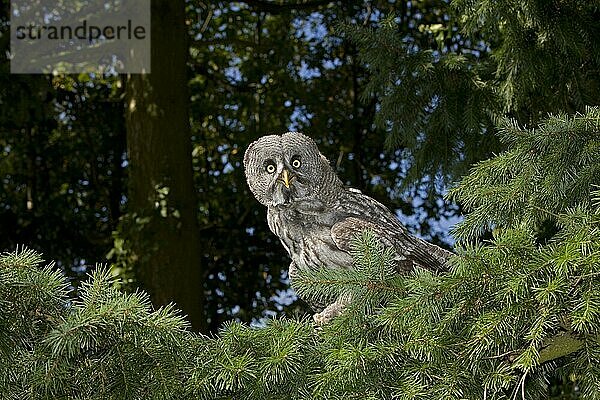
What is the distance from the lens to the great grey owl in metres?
2.24

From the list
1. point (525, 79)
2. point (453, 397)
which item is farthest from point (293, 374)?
point (525, 79)

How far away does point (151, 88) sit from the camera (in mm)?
5398

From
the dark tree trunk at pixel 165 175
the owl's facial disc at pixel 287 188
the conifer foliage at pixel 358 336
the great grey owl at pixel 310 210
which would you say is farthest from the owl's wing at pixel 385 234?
the dark tree trunk at pixel 165 175

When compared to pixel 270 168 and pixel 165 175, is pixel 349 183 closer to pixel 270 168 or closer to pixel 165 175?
pixel 165 175

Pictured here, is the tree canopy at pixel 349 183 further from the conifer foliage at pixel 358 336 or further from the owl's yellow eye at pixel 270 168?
the owl's yellow eye at pixel 270 168

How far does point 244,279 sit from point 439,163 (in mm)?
3597

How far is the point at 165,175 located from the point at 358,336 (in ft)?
12.2

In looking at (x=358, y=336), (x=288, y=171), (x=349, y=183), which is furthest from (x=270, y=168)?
(x=349, y=183)

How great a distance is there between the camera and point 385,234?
2270mm

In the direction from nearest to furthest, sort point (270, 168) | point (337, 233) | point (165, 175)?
point (337, 233)
point (270, 168)
point (165, 175)

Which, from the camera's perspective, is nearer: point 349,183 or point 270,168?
point 270,168

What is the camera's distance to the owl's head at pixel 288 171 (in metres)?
2.27

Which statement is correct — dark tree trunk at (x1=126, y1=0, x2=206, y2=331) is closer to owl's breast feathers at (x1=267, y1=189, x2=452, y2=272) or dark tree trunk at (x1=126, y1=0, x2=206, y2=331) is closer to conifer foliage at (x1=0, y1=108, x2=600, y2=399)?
owl's breast feathers at (x1=267, y1=189, x2=452, y2=272)

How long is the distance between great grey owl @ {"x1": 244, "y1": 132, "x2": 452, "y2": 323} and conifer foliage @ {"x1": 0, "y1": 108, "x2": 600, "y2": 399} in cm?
52
